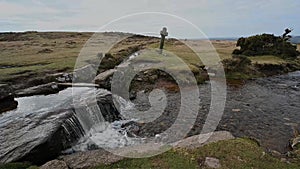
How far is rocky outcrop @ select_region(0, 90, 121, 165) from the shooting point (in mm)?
12789

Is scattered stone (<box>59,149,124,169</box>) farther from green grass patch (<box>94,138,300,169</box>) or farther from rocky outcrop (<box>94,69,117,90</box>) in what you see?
rocky outcrop (<box>94,69,117,90</box>)

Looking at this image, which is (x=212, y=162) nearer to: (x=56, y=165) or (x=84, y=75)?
(x=56, y=165)

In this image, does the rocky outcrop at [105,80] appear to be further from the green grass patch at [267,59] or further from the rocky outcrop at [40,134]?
the green grass patch at [267,59]

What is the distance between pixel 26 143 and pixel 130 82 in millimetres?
18207

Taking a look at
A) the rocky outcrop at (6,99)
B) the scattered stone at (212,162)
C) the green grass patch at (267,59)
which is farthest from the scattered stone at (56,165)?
the green grass patch at (267,59)

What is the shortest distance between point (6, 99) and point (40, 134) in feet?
30.5

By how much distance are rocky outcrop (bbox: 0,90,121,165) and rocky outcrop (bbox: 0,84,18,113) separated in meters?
3.66

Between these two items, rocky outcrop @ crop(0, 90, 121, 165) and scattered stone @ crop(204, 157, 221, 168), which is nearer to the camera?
scattered stone @ crop(204, 157, 221, 168)

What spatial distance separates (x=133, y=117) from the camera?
2103cm

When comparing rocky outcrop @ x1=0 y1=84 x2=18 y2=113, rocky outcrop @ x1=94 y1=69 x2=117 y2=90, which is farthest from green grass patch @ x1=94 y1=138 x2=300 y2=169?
rocky outcrop @ x1=94 y1=69 x2=117 y2=90

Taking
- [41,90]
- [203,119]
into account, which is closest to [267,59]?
[203,119]

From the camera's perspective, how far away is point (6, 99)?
21562mm

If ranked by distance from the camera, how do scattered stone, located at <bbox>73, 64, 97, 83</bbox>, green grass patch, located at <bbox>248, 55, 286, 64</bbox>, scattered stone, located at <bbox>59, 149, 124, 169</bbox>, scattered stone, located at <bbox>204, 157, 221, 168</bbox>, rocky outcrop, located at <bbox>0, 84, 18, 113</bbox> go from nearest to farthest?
scattered stone, located at <bbox>204, 157, 221, 168</bbox>
scattered stone, located at <bbox>59, 149, 124, 169</bbox>
rocky outcrop, located at <bbox>0, 84, 18, 113</bbox>
scattered stone, located at <bbox>73, 64, 97, 83</bbox>
green grass patch, located at <bbox>248, 55, 286, 64</bbox>

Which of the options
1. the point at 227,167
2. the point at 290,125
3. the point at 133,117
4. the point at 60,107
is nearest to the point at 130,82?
the point at 133,117
